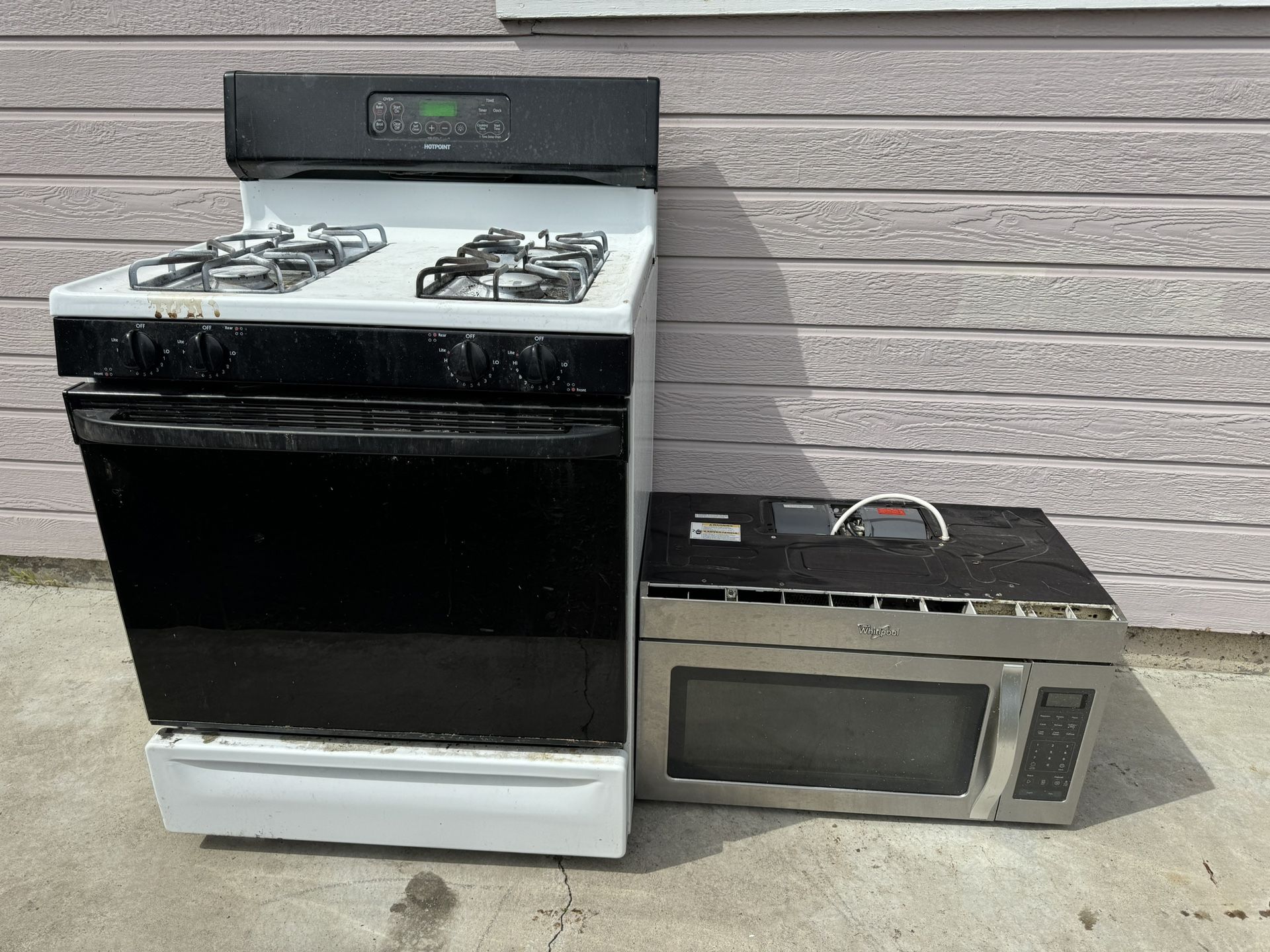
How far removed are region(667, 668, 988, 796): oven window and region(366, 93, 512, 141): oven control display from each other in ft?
3.65

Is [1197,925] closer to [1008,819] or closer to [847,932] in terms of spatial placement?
[1008,819]

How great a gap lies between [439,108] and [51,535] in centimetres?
172

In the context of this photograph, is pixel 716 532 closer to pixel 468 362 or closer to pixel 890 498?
pixel 890 498

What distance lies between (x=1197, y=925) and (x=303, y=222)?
214 cm

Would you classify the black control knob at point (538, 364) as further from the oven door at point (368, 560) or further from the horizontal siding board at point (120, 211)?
the horizontal siding board at point (120, 211)

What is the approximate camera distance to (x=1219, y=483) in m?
2.12

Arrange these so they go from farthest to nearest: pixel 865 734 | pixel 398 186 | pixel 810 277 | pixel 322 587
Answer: pixel 810 277
pixel 398 186
pixel 865 734
pixel 322 587

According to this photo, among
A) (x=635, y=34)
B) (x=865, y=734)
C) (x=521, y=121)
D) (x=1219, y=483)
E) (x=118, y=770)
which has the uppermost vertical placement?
(x=635, y=34)

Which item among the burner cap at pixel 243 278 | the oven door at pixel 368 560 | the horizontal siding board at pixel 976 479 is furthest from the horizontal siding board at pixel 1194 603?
the burner cap at pixel 243 278

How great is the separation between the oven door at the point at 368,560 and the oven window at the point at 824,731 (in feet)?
0.79

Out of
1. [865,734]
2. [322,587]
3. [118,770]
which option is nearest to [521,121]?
[322,587]

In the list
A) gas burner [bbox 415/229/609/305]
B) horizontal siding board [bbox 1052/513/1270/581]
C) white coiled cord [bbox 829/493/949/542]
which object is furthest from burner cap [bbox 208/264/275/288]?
horizontal siding board [bbox 1052/513/1270/581]

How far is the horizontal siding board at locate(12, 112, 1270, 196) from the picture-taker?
1863 millimetres

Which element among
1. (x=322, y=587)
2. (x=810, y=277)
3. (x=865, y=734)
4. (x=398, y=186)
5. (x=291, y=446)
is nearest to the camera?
(x=291, y=446)
